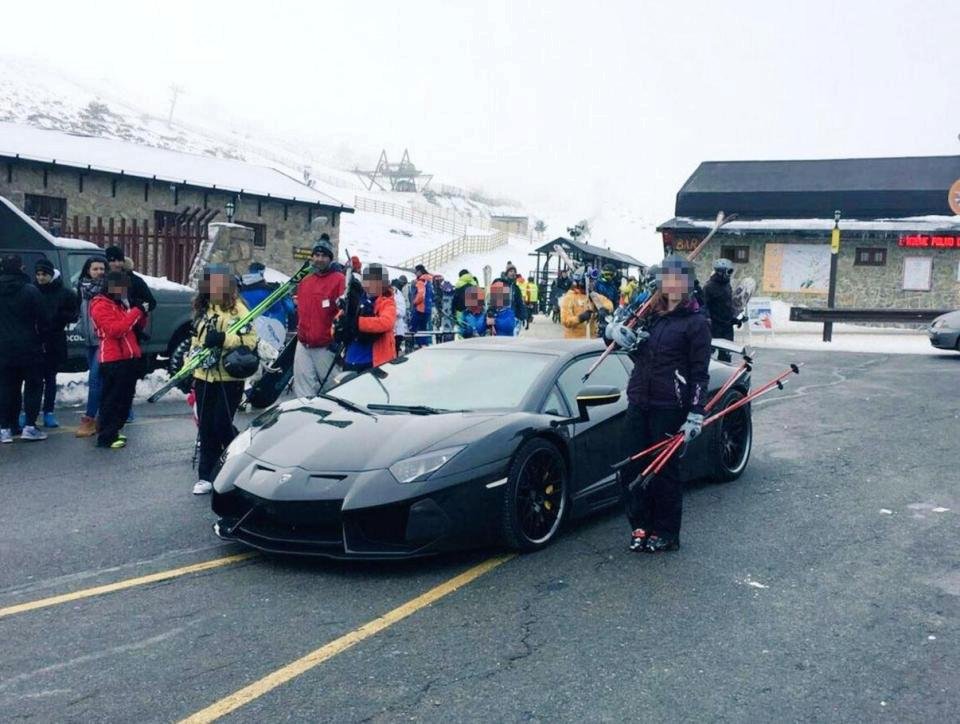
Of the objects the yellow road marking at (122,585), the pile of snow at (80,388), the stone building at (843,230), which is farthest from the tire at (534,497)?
the stone building at (843,230)

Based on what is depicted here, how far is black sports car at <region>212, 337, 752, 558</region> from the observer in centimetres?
480

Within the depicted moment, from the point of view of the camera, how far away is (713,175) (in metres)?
37.4

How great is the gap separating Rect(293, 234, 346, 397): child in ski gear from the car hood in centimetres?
210

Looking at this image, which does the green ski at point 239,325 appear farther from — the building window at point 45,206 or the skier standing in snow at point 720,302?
the building window at point 45,206

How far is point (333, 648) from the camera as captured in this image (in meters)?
3.96

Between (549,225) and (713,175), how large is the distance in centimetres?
7095

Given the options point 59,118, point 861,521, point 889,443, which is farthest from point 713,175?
point 59,118

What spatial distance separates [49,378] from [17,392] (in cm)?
70

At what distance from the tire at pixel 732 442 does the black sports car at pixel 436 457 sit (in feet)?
3.73

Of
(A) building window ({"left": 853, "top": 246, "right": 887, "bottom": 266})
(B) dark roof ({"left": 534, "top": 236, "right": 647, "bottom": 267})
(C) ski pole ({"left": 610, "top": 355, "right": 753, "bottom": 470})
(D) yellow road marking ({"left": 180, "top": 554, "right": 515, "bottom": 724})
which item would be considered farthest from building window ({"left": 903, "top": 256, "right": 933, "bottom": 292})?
(D) yellow road marking ({"left": 180, "top": 554, "right": 515, "bottom": 724})

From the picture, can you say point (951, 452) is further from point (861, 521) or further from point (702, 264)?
point (702, 264)

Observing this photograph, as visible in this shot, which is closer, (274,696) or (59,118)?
(274,696)

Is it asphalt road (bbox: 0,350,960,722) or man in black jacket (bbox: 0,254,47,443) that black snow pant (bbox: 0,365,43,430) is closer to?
man in black jacket (bbox: 0,254,47,443)

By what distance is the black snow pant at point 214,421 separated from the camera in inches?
267
